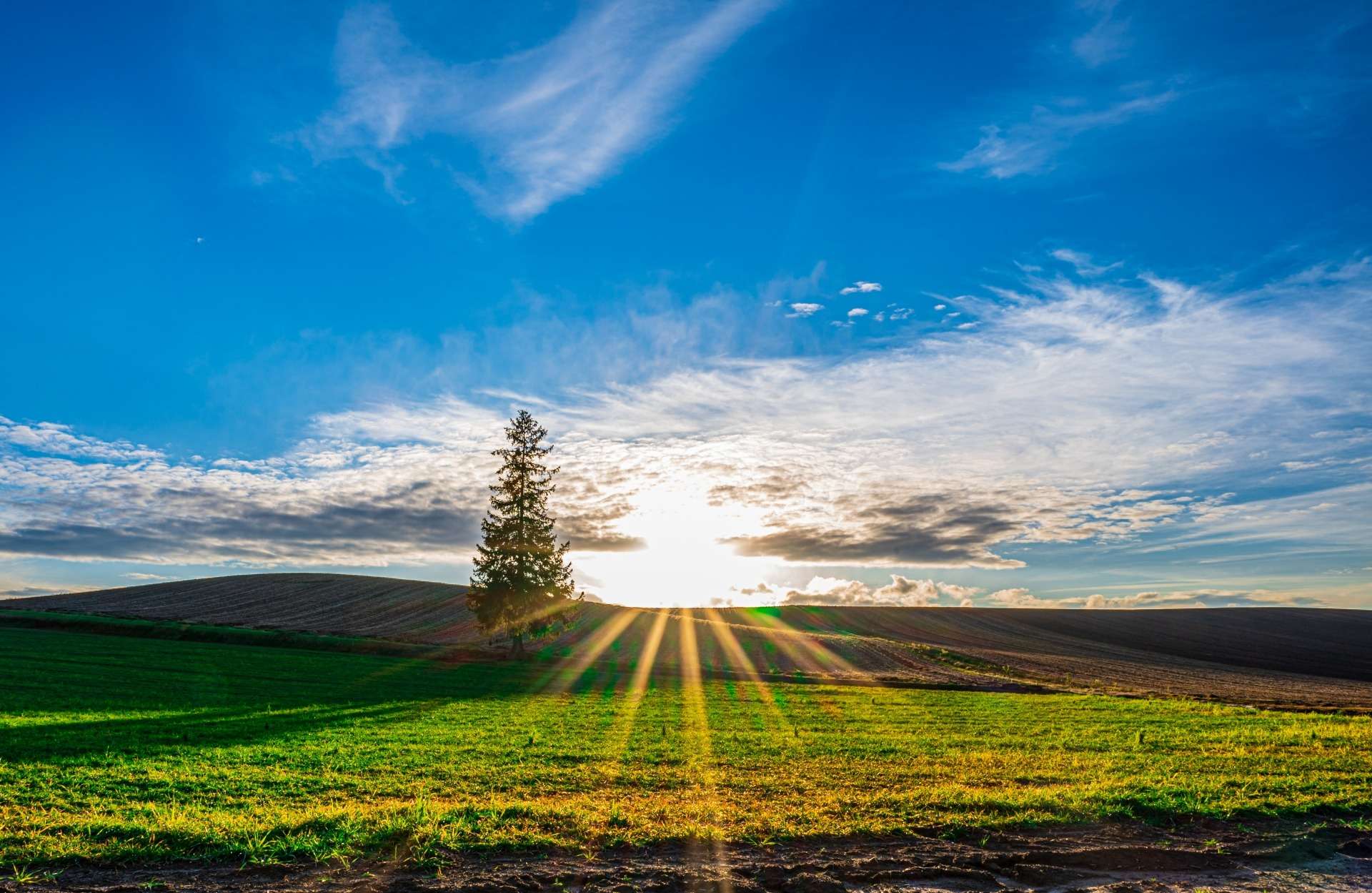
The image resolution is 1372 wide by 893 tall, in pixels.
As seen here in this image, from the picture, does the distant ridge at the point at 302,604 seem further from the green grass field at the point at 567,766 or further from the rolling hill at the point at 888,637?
the green grass field at the point at 567,766

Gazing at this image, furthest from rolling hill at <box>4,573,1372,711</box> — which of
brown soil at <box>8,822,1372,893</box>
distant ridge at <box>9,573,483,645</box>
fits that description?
brown soil at <box>8,822,1372,893</box>

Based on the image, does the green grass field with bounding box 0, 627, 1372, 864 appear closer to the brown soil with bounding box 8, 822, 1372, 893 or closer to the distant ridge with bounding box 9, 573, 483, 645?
the brown soil with bounding box 8, 822, 1372, 893

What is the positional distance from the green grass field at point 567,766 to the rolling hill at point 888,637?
1904 centimetres

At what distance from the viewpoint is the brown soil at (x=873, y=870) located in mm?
8859

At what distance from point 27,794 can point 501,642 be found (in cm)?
5172

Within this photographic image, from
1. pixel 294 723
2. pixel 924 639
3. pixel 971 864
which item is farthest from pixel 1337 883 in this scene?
pixel 924 639

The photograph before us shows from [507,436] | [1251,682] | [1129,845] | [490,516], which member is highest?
[507,436]

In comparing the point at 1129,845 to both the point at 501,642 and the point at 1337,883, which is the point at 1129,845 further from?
the point at 501,642

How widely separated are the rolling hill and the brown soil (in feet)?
125

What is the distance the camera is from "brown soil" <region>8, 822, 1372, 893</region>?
8859mm

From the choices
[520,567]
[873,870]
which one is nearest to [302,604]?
[520,567]

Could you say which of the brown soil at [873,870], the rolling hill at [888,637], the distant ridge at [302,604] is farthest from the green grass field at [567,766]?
the distant ridge at [302,604]

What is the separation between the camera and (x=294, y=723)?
24125 mm

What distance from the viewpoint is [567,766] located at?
1783 centimetres
